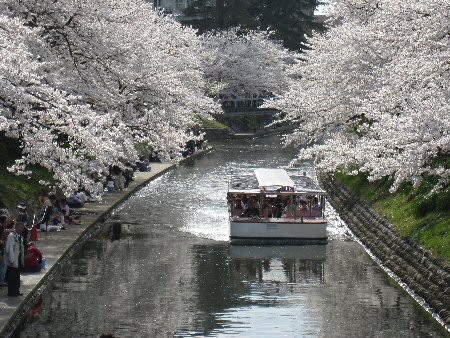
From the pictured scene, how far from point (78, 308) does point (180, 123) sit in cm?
2542

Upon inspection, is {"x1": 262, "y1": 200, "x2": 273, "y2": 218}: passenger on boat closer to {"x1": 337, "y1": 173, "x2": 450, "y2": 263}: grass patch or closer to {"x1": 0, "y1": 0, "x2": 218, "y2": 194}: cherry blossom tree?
{"x1": 337, "y1": 173, "x2": 450, "y2": 263}: grass patch

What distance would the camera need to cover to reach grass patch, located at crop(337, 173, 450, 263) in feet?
84.6

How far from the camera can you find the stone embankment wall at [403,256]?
2283cm

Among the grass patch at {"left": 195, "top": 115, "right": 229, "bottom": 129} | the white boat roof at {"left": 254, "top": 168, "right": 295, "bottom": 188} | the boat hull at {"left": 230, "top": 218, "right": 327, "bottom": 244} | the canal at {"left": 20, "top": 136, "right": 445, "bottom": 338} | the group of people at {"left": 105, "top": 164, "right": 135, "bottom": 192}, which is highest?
the grass patch at {"left": 195, "top": 115, "right": 229, "bottom": 129}

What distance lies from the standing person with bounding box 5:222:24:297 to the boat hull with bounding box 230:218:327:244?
1342cm

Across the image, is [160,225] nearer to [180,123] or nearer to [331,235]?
[331,235]

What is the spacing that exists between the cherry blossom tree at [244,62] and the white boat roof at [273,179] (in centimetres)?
7219

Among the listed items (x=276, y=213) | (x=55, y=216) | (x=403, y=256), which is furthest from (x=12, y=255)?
(x=276, y=213)

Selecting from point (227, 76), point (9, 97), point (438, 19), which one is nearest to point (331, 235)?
point (438, 19)

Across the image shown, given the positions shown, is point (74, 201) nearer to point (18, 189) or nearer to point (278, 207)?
point (18, 189)

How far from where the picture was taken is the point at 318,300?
24906 millimetres

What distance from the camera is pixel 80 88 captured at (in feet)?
119

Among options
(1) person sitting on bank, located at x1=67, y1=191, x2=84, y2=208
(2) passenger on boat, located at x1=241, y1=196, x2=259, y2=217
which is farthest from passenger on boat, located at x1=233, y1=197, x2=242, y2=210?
(1) person sitting on bank, located at x1=67, y1=191, x2=84, y2=208

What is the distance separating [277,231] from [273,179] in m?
3.71
